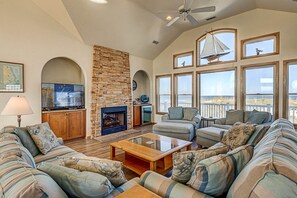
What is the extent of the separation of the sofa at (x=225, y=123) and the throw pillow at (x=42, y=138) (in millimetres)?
2959

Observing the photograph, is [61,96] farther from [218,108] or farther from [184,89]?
[218,108]

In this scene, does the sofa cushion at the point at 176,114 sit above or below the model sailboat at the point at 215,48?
below

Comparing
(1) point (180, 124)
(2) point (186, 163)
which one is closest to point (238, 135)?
(2) point (186, 163)

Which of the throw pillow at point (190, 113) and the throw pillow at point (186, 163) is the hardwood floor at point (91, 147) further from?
the throw pillow at point (186, 163)

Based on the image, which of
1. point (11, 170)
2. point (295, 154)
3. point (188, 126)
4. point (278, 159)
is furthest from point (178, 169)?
point (188, 126)

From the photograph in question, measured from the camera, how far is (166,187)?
3.98 feet

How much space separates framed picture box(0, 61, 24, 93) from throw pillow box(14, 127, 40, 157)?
1.81 metres

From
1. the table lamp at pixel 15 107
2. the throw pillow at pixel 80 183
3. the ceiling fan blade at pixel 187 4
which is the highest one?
the ceiling fan blade at pixel 187 4

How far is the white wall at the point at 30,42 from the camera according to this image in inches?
137

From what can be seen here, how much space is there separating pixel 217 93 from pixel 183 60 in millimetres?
1852

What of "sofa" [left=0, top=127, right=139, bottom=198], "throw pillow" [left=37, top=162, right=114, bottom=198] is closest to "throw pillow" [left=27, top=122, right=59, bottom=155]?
"sofa" [left=0, top=127, right=139, bottom=198]

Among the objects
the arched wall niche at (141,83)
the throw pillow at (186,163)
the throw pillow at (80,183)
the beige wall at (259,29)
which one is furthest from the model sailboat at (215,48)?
the throw pillow at (80,183)

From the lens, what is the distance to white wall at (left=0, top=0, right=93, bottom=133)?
3480 millimetres

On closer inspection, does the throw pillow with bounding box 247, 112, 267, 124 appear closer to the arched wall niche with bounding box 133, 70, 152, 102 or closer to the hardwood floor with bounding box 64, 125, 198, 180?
the hardwood floor with bounding box 64, 125, 198, 180
